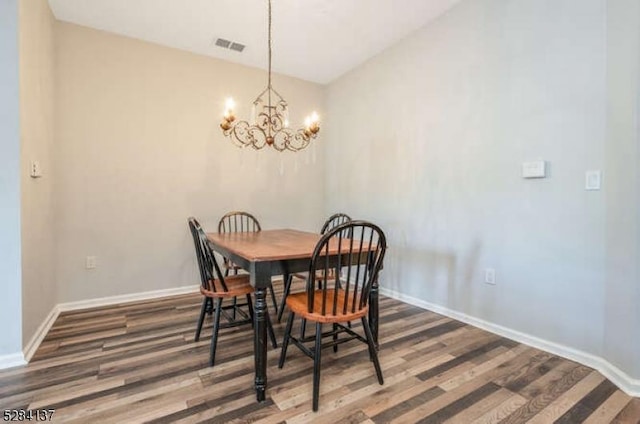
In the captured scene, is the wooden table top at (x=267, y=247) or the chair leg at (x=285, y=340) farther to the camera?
the chair leg at (x=285, y=340)

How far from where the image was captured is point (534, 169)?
2.28 meters

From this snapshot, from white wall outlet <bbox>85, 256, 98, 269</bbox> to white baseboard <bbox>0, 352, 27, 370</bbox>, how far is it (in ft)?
3.95

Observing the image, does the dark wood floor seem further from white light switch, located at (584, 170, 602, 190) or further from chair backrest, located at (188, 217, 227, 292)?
white light switch, located at (584, 170, 602, 190)

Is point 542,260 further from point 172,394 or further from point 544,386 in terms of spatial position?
point 172,394

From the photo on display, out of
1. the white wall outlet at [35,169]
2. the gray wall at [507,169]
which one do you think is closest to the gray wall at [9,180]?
the white wall outlet at [35,169]

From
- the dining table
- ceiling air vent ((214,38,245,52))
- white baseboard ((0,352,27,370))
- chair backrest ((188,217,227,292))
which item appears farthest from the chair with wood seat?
ceiling air vent ((214,38,245,52))

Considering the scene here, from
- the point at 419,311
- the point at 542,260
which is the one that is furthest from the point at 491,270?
the point at 419,311

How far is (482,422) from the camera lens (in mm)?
1545

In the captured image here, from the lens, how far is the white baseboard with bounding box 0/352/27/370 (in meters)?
1.98

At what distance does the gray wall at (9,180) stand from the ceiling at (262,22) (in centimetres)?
98

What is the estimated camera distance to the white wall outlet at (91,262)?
312 cm

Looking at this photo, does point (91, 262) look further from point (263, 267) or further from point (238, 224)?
point (263, 267)

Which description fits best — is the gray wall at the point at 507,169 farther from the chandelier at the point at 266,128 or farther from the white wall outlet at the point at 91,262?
the white wall outlet at the point at 91,262

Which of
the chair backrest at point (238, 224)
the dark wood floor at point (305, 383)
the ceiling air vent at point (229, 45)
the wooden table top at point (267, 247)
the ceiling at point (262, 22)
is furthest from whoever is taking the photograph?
the chair backrest at point (238, 224)
